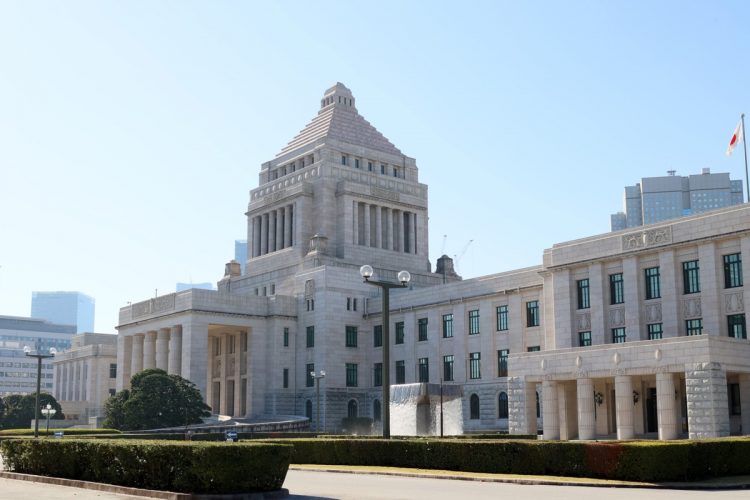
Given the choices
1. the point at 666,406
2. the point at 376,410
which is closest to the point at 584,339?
the point at 666,406

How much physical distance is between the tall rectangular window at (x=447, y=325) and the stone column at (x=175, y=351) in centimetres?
2539

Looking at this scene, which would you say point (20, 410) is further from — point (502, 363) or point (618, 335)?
point (618, 335)

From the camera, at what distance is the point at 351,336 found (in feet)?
279

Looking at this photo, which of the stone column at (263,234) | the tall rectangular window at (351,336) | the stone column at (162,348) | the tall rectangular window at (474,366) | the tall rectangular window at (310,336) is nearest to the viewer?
the tall rectangular window at (474,366)

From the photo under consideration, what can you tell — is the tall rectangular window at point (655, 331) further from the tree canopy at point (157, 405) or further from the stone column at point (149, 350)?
the stone column at point (149, 350)

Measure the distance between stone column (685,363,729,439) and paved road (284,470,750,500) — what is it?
21447 millimetres

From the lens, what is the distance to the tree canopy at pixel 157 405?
7306cm

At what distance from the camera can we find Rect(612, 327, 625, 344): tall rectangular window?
57.6 m

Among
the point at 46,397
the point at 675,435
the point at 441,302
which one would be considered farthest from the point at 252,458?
the point at 46,397

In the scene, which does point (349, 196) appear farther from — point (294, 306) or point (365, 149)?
point (294, 306)

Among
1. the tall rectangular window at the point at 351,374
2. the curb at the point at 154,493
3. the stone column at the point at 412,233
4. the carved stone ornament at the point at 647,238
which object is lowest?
the curb at the point at 154,493

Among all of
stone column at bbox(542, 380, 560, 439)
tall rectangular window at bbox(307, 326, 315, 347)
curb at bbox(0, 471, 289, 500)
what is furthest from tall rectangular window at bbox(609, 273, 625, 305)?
curb at bbox(0, 471, 289, 500)

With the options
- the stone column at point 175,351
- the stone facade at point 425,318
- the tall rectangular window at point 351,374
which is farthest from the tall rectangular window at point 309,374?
the stone column at point 175,351

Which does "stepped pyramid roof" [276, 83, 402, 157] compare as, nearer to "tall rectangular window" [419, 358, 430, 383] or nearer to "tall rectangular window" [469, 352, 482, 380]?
"tall rectangular window" [419, 358, 430, 383]
